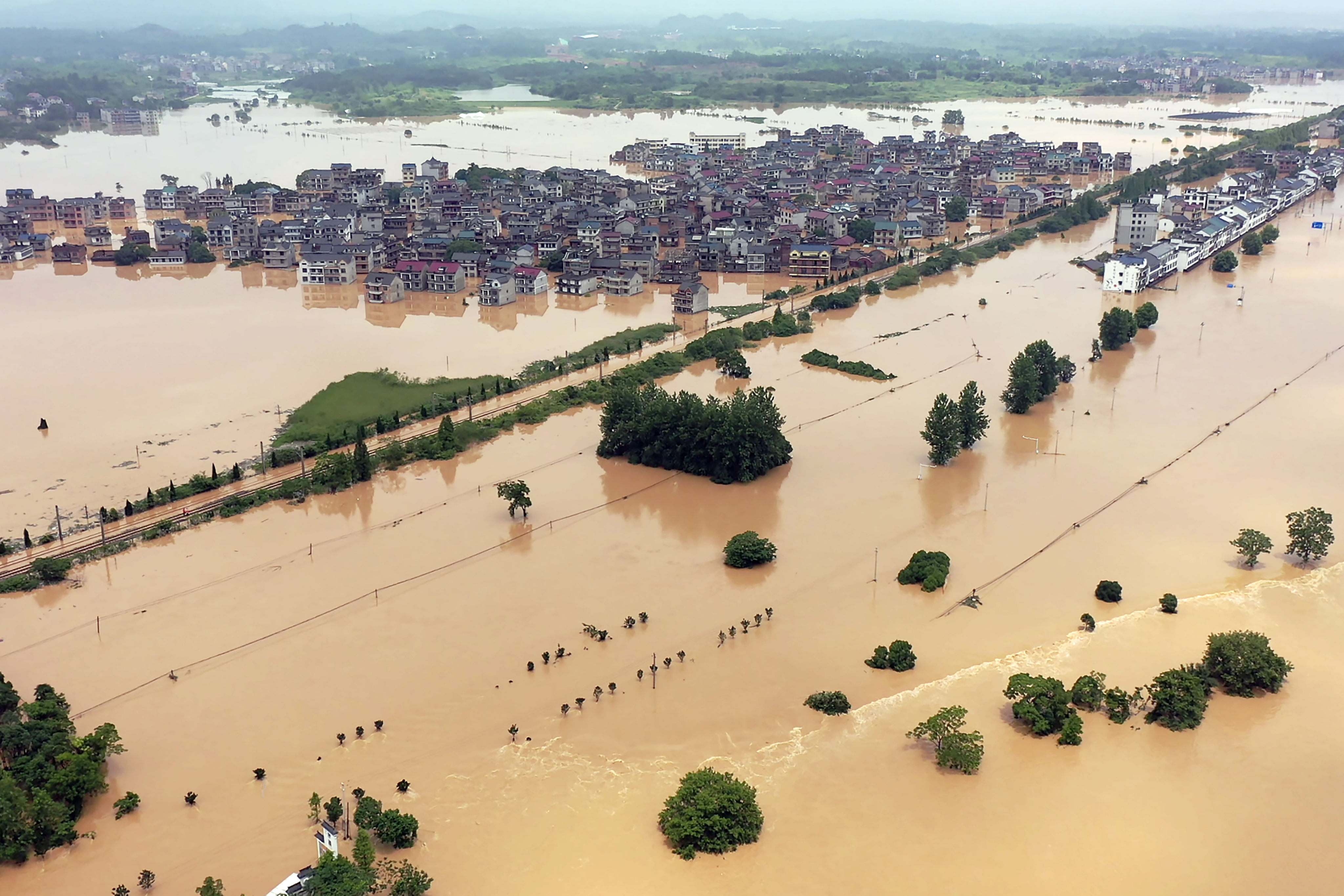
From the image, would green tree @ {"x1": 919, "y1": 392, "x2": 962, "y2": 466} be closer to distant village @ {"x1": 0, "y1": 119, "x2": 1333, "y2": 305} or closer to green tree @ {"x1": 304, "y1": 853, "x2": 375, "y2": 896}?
distant village @ {"x1": 0, "y1": 119, "x2": 1333, "y2": 305}

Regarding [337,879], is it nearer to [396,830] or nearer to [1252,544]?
[396,830]

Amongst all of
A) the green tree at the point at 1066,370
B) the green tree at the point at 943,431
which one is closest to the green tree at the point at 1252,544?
the green tree at the point at 943,431

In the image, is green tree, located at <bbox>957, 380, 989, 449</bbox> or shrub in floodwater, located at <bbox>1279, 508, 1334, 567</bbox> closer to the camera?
shrub in floodwater, located at <bbox>1279, 508, 1334, 567</bbox>

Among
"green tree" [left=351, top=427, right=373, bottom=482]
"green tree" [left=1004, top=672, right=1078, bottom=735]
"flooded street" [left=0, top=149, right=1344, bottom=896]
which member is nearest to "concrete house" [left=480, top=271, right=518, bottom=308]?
"flooded street" [left=0, top=149, right=1344, bottom=896]

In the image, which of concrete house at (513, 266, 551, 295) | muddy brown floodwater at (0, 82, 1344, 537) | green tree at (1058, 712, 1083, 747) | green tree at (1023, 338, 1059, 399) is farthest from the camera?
concrete house at (513, 266, 551, 295)

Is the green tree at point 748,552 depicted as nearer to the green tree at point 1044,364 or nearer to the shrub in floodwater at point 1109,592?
the shrub in floodwater at point 1109,592
